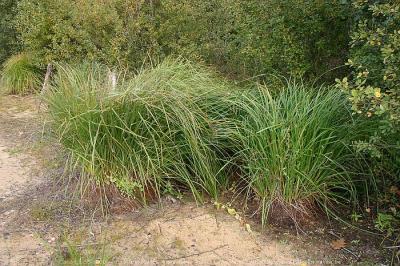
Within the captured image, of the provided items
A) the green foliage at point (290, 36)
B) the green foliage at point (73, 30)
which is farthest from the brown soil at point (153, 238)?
the green foliage at point (73, 30)

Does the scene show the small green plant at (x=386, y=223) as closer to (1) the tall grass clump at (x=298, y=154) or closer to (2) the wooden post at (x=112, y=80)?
(1) the tall grass clump at (x=298, y=154)

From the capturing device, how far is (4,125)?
6.24m

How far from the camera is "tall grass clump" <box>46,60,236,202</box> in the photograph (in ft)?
11.7

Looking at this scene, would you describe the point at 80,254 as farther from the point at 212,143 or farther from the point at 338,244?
the point at 338,244

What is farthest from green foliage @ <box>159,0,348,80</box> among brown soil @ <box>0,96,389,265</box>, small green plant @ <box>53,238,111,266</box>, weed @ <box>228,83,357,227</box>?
small green plant @ <box>53,238,111,266</box>

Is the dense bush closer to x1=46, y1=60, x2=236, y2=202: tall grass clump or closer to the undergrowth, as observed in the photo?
the undergrowth

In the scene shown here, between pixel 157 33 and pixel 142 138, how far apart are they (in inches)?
147

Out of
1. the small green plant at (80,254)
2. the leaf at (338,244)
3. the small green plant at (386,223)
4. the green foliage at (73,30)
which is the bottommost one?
the small green plant at (80,254)

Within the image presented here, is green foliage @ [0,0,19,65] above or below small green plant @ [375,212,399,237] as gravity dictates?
above

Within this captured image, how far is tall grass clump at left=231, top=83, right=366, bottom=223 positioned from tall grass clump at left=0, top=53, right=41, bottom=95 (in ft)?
18.5

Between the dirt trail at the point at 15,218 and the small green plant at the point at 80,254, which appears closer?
the small green plant at the point at 80,254

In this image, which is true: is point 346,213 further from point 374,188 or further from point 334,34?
point 334,34

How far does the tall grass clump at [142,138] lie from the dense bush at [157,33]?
1421mm

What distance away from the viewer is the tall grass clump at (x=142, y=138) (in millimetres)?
3561
